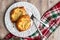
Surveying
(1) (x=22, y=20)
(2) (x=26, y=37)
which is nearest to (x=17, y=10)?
(1) (x=22, y=20)

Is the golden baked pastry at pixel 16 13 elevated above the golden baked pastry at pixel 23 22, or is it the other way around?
the golden baked pastry at pixel 16 13

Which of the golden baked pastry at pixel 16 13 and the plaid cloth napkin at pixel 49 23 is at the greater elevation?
the golden baked pastry at pixel 16 13

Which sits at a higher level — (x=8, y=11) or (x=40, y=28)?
(x=8, y=11)

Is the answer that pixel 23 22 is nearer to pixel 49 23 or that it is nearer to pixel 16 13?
pixel 16 13

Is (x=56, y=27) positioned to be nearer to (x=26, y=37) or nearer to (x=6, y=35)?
(x=26, y=37)

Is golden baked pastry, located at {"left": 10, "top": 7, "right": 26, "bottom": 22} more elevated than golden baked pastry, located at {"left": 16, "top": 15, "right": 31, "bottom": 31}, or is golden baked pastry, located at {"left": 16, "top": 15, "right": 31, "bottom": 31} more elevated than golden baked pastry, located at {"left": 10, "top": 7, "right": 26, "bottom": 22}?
golden baked pastry, located at {"left": 10, "top": 7, "right": 26, "bottom": 22}

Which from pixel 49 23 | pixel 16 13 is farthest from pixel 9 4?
pixel 49 23

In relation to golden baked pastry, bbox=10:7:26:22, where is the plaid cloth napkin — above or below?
below

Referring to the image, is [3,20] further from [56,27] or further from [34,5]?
[56,27]
